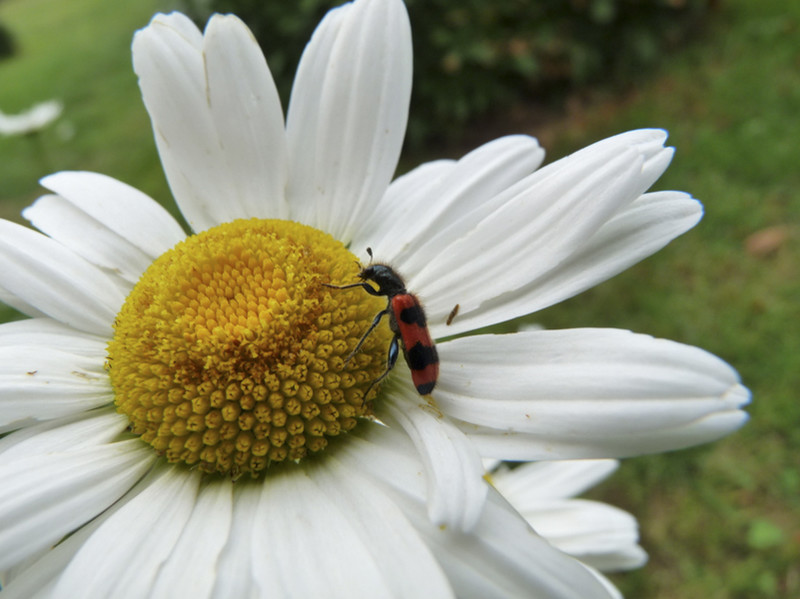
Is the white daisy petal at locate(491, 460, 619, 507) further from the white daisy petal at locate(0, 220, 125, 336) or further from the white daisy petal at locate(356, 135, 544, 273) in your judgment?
the white daisy petal at locate(0, 220, 125, 336)

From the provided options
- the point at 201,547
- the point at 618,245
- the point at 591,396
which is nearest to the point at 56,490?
the point at 201,547

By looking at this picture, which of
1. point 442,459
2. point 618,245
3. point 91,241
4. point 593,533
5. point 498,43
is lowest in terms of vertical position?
point 593,533

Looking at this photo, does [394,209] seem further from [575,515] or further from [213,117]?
[575,515]

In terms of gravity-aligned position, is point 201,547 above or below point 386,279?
below

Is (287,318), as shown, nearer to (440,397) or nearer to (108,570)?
(440,397)

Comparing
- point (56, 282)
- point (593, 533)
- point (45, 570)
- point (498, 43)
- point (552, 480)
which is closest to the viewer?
point (45, 570)

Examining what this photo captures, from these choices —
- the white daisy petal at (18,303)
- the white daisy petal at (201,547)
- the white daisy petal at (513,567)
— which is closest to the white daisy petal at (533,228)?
the white daisy petal at (513,567)

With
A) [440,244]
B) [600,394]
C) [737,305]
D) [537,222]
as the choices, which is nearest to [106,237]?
[440,244]
